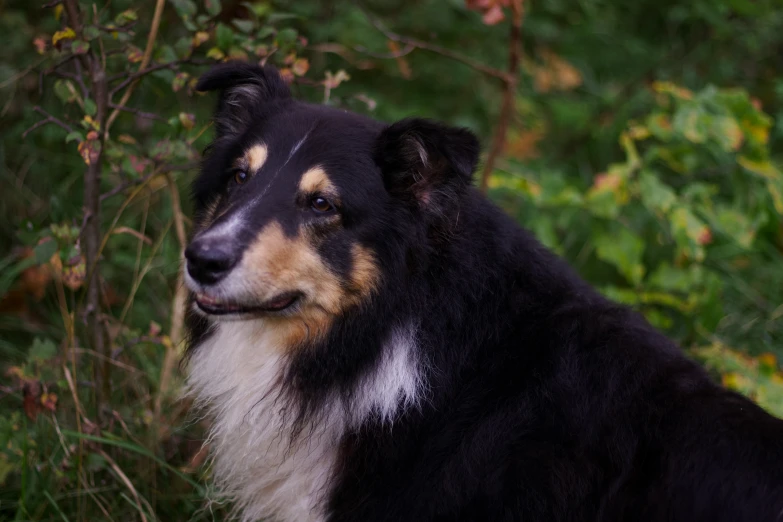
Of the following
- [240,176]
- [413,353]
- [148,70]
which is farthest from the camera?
[148,70]

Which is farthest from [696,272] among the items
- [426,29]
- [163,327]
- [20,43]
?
[20,43]

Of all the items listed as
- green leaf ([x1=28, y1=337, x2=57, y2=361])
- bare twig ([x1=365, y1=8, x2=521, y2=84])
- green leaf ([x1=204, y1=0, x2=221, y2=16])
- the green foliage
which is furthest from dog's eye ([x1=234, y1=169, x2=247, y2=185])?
the green foliage

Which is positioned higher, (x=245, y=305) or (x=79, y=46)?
(x=79, y=46)

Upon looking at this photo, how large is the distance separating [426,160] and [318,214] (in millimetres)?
423

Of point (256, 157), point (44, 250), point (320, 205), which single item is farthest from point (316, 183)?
point (44, 250)

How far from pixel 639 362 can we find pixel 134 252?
11.4ft

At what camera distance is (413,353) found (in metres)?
2.94

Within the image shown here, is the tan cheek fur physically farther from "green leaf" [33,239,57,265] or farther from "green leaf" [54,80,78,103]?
"green leaf" [54,80,78,103]

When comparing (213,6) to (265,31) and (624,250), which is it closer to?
(265,31)

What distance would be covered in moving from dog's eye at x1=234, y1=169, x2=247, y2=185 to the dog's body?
0.05 ft

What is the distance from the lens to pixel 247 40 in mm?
3596

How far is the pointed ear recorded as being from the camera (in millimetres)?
2762

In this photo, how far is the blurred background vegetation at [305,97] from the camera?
3566 millimetres

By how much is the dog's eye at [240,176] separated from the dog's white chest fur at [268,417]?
0.53 m
